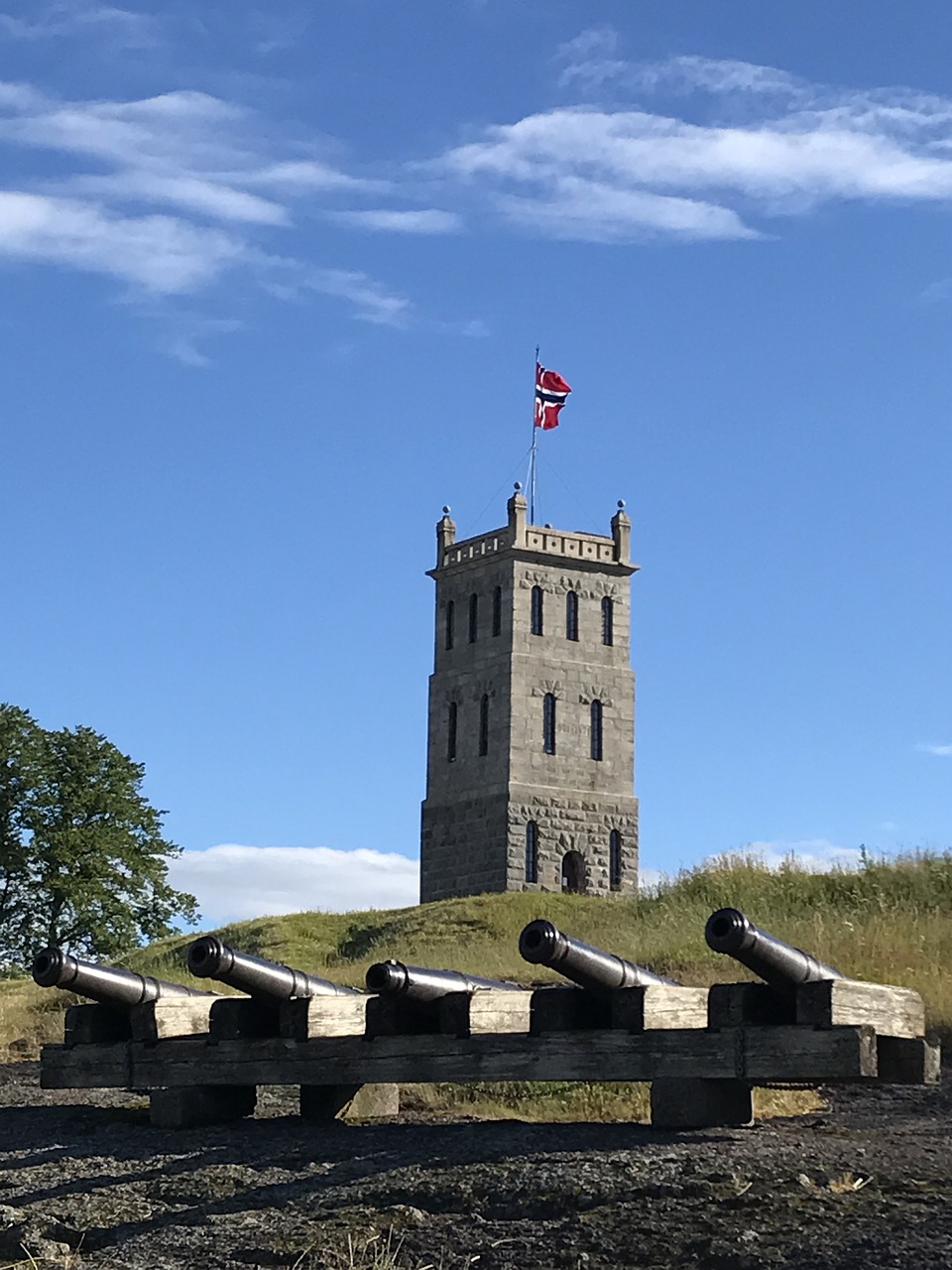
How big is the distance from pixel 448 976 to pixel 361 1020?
90cm

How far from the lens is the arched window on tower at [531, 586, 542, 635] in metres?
64.2

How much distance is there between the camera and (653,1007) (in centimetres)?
930

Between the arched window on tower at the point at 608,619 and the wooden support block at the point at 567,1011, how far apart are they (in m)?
56.1

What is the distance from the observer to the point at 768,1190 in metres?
7.68

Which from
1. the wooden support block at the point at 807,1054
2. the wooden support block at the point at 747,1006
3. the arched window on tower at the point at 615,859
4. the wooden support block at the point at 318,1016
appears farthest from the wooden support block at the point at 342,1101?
the arched window on tower at the point at 615,859

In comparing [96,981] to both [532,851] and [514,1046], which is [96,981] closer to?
[514,1046]

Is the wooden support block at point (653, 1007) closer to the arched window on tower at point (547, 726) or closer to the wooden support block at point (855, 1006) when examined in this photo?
the wooden support block at point (855, 1006)

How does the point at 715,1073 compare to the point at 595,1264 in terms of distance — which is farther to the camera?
the point at 715,1073

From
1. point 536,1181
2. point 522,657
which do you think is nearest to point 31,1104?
point 536,1181

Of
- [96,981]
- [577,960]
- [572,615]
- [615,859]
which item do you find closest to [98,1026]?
[96,981]

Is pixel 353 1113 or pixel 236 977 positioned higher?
pixel 236 977

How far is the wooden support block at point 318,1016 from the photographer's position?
34.9 feet

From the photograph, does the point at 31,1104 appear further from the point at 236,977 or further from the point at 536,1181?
the point at 536,1181

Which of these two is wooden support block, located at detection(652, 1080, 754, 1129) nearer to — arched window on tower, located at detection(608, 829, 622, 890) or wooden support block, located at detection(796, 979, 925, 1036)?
wooden support block, located at detection(796, 979, 925, 1036)
